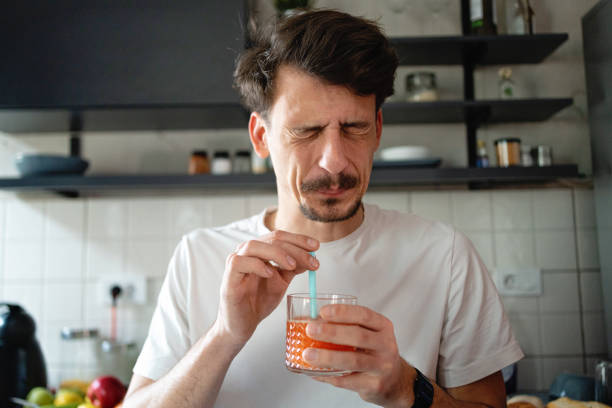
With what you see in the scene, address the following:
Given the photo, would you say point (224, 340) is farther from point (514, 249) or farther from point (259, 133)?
point (514, 249)

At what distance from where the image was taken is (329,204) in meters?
1.04

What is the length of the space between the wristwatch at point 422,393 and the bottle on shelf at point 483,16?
1638 mm

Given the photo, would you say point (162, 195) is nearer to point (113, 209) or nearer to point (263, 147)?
point (113, 209)

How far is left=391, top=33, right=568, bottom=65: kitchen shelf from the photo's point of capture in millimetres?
1977

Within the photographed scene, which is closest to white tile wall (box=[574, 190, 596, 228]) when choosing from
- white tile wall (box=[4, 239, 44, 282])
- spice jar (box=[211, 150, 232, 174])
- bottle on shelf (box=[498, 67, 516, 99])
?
bottle on shelf (box=[498, 67, 516, 99])

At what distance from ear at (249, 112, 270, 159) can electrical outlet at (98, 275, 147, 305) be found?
121 cm

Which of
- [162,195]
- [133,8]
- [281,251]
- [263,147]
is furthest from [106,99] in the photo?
[281,251]

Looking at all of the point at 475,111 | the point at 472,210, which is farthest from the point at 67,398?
the point at 475,111

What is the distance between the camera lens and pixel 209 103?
1.86m

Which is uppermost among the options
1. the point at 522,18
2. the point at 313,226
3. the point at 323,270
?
the point at 522,18

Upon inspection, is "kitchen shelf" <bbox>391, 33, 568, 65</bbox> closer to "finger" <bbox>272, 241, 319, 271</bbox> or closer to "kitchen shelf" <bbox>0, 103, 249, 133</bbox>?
"kitchen shelf" <bbox>0, 103, 249, 133</bbox>

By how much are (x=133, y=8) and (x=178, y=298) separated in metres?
1.29

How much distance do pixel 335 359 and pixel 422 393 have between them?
0.76 ft

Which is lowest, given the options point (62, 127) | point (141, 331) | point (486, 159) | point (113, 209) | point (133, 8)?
point (141, 331)
